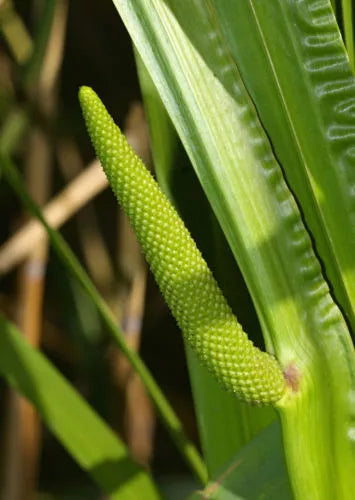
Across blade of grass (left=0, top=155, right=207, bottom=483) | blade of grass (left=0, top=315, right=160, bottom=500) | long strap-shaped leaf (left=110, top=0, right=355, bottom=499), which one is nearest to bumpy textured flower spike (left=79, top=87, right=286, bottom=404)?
long strap-shaped leaf (left=110, top=0, right=355, bottom=499)

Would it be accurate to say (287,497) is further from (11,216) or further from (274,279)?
(11,216)

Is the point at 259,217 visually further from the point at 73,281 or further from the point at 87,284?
the point at 73,281

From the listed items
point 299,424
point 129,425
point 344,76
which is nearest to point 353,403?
point 299,424

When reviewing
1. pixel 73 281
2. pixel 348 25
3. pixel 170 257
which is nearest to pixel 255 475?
pixel 170 257

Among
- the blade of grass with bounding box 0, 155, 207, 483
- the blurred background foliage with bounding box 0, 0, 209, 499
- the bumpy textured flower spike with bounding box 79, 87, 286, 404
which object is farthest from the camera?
the blurred background foliage with bounding box 0, 0, 209, 499

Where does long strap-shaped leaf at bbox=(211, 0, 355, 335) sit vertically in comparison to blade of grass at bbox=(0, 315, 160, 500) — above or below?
above

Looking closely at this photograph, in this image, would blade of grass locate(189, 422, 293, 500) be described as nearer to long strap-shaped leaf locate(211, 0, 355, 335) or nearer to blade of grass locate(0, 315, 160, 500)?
long strap-shaped leaf locate(211, 0, 355, 335)

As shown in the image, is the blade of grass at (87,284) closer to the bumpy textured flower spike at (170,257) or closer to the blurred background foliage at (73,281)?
the bumpy textured flower spike at (170,257)
